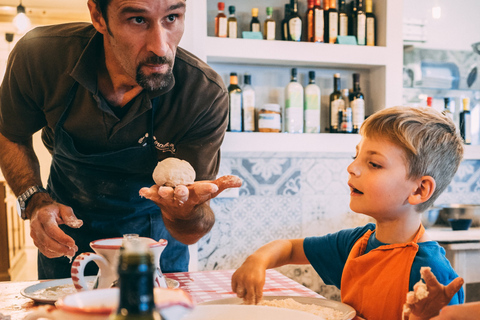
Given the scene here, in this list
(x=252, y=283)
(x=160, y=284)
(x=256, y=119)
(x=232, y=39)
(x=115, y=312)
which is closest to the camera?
(x=115, y=312)

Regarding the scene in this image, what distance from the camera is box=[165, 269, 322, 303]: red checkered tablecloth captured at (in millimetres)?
1105

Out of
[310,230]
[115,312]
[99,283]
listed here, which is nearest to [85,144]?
[99,283]

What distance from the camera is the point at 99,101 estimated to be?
1381mm

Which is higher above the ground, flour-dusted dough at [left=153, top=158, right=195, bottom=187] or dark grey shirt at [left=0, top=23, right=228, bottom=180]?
dark grey shirt at [left=0, top=23, right=228, bottom=180]

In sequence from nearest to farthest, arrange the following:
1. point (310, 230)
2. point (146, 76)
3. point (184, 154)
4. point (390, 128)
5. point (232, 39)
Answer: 1. point (390, 128)
2. point (146, 76)
3. point (184, 154)
4. point (232, 39)
5. point (310, 230)

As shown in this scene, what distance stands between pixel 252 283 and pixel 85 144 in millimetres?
765

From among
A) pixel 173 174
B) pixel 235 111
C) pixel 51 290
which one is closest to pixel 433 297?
pixel 173 174

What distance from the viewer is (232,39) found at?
2.49m

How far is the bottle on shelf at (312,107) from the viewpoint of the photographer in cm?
265

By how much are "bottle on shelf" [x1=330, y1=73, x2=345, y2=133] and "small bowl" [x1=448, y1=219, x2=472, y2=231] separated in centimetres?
84

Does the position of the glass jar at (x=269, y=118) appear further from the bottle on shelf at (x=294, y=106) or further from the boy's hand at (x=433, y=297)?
the boy's hand at (x=433, y=297)

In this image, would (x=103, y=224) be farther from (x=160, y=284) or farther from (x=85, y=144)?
(x=160, y=284)

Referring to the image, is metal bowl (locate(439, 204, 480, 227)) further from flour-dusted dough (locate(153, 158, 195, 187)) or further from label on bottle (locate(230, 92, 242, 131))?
flour-dusted dough (locate(153, 158, 195, 187))

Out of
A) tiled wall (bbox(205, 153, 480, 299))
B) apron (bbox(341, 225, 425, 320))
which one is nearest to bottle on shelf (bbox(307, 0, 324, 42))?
tiled wall (bbox(205, 153, 480, 299))
